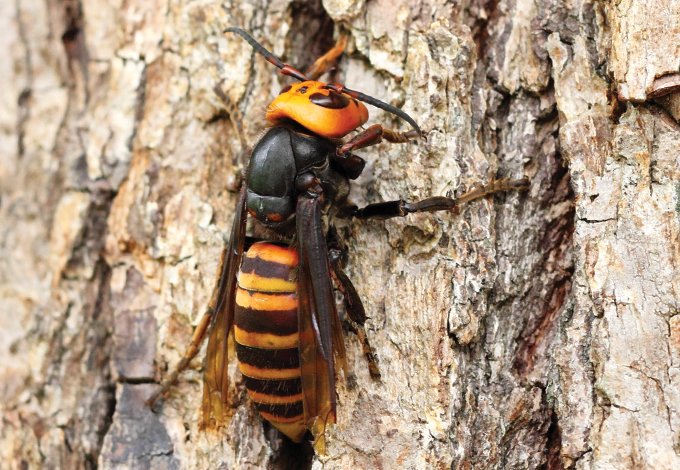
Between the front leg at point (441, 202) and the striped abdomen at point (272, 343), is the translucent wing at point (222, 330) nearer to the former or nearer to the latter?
the striped abdomen at point (272, 343)

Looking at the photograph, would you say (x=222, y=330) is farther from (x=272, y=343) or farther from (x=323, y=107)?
(x=323, y=107)

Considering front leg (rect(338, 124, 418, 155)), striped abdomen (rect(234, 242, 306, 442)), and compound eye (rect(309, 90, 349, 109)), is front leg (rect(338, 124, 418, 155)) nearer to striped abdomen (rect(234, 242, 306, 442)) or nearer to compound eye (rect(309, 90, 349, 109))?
compound eye (rect(309, 90, 349, 109))

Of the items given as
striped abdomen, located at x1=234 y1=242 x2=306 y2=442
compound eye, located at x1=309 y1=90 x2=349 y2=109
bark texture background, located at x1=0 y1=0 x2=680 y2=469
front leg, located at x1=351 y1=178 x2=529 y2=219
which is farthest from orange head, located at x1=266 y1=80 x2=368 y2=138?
striped abdomen, located at x1=234 y1=242 x2=306 y2=442

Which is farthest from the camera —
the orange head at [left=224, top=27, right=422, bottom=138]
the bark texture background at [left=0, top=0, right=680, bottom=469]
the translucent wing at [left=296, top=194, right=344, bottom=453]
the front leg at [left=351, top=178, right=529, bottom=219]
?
the orange head at [left=224, top=27, right=422, bottom=138]

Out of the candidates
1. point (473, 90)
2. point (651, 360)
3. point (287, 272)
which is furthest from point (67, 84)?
point (651, 360)

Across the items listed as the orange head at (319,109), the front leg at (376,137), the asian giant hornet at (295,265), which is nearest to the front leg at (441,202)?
the asian giant hornet at (295,265)

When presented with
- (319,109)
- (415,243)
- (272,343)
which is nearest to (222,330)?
(272,343)

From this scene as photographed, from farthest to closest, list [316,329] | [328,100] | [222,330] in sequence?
1. [222,330]
2. [328,100]
3. [316,329]
